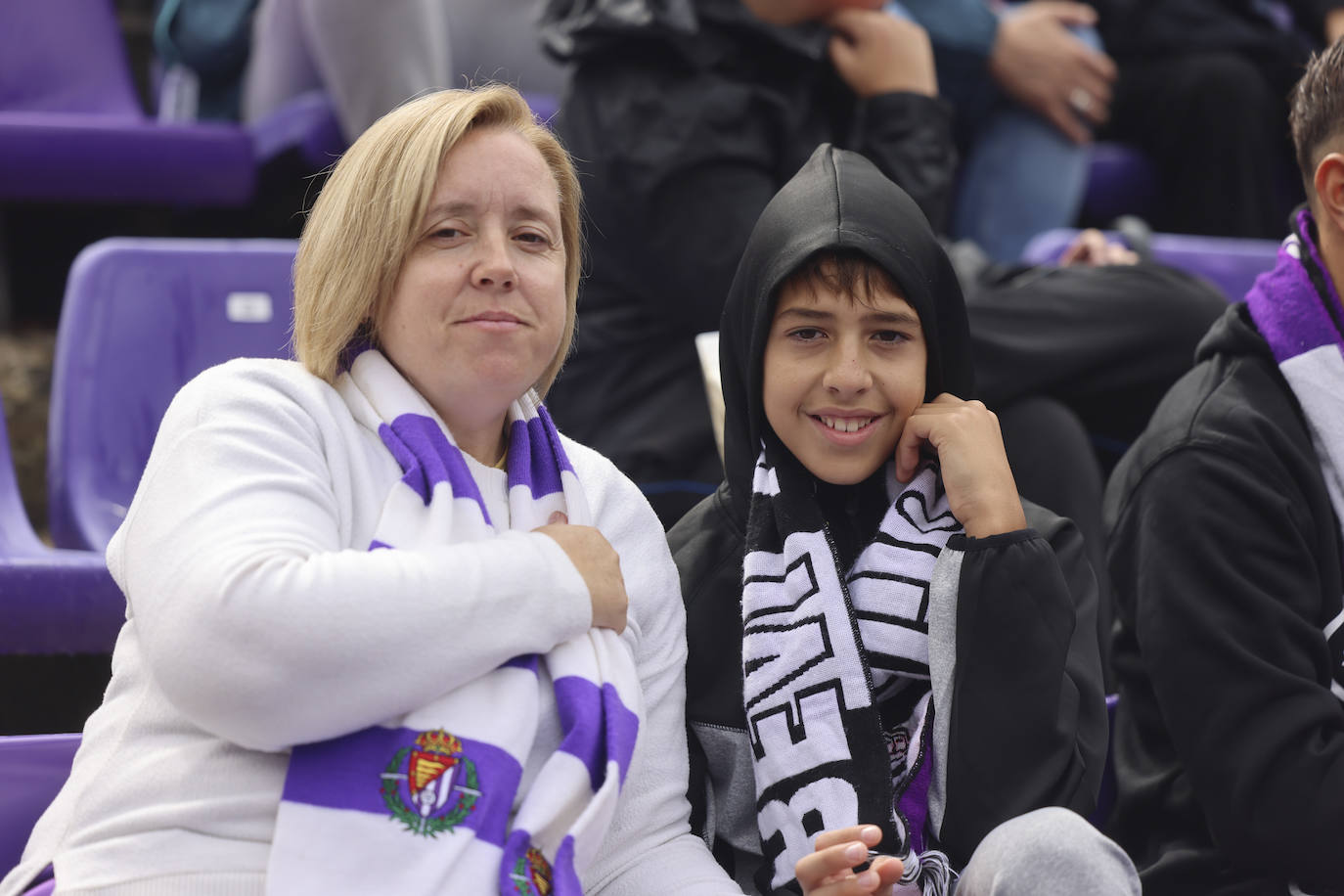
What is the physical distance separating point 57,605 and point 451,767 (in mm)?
1069

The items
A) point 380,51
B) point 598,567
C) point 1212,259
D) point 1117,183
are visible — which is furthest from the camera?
point 1117,183

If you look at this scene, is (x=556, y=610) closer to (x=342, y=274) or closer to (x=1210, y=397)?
(x=342, y=274)

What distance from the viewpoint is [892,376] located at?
1767mm

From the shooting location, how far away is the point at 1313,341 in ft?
6.21

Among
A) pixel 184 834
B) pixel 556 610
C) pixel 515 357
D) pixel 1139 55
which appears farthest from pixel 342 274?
pixel 1139 55

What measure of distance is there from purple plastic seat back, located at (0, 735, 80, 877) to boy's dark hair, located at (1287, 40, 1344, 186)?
173cm

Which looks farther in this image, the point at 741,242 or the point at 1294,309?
the point at 741,242

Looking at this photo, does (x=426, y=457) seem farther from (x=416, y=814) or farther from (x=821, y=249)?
(x=821, y=249)

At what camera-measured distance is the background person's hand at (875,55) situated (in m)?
2.71

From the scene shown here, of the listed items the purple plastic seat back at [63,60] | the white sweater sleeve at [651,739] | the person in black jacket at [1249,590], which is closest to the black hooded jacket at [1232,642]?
the person in black jacket at [1249,590]

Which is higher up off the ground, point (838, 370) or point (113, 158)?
point (838, 370)

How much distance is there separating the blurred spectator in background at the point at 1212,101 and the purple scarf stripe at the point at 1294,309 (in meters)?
2.39

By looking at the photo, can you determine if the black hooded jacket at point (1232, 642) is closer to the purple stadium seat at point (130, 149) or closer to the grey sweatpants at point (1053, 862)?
the grey sweatpants at point (1053, 862)

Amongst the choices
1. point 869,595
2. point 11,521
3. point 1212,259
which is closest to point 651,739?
point 869,595
